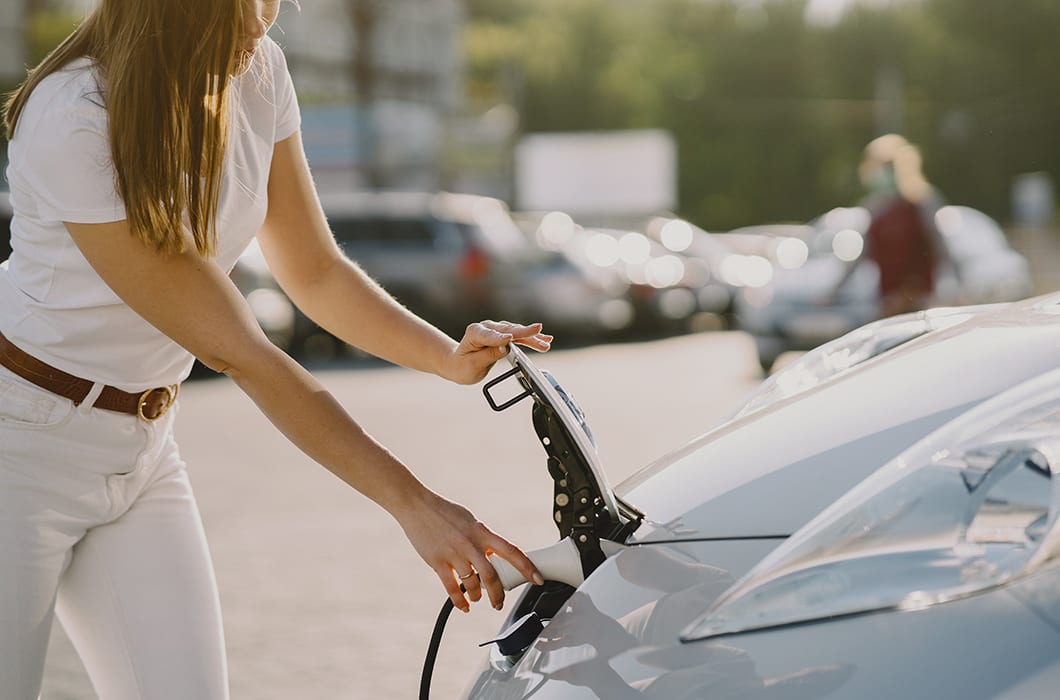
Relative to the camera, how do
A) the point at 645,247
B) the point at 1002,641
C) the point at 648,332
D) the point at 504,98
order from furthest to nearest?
the point at 504,98 → the point at 645,247 → the point at 648,332 → the point at 1002,641

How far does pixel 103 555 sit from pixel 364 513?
16.5 ft

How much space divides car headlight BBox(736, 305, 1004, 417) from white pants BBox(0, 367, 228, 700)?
2.99 ft

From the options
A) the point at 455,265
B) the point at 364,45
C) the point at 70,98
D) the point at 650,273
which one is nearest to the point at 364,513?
the point at 70,98

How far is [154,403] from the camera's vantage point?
89.7 inches

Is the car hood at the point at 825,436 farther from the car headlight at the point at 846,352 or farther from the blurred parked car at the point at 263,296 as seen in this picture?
the blurred parked car at the point at 263,296

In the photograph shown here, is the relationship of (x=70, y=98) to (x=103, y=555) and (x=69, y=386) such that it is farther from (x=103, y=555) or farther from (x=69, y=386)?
(x=103, y=555)

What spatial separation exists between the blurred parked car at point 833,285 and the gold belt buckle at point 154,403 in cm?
1088

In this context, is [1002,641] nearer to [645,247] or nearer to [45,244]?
[45,244]

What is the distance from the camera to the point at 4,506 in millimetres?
2154

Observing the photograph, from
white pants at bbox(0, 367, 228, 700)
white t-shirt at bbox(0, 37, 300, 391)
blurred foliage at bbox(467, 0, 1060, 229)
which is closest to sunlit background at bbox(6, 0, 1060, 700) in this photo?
blurred foliage at bbox(467, 0, 1060, 229)

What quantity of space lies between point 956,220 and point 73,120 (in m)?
13.3

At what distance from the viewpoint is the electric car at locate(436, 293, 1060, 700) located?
4.87 feet

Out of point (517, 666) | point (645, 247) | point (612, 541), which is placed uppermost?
point (612, 541)

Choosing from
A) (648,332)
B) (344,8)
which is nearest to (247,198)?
(648,332)
